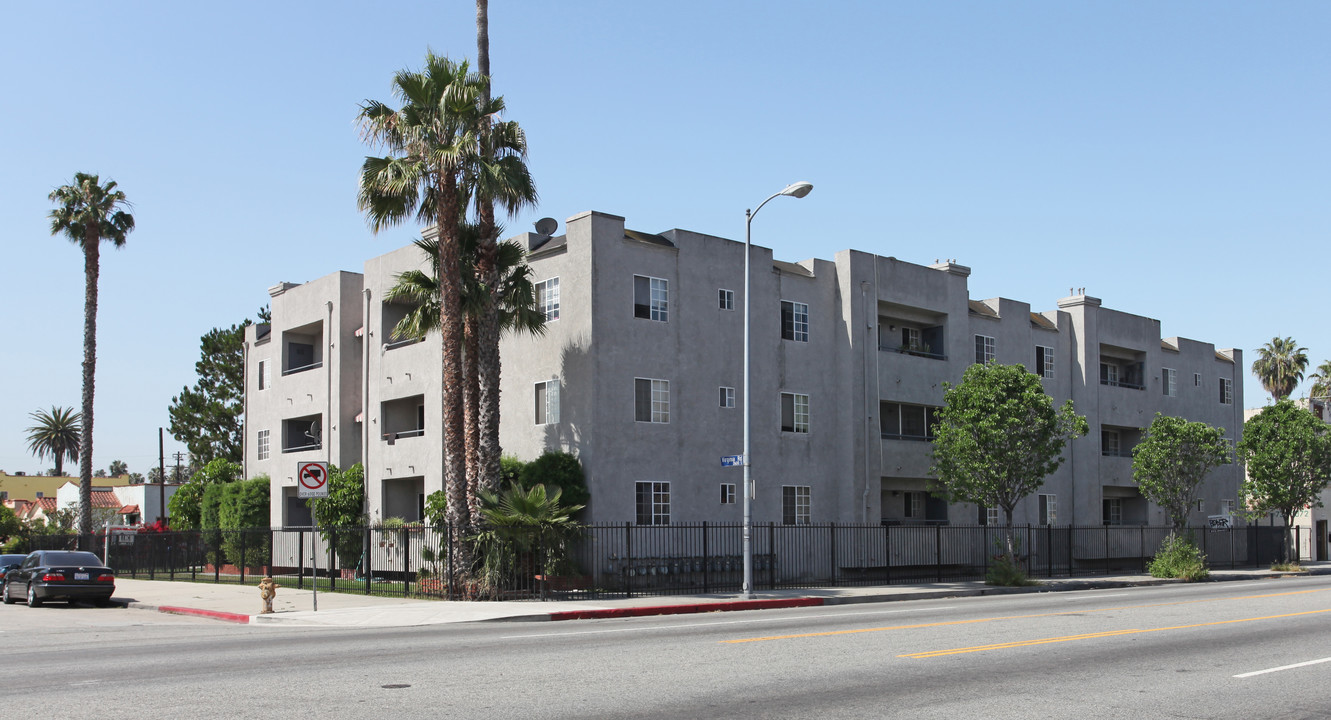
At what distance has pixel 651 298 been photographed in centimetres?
3070

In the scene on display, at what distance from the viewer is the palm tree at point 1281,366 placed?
235 ft

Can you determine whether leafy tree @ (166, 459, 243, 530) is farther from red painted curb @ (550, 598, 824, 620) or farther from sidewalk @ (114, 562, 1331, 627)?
red painted curb @ (550, 598, 824, 620)

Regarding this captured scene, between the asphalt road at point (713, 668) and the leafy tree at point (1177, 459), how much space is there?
2015 centimetres

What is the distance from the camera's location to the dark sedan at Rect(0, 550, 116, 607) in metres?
27.1

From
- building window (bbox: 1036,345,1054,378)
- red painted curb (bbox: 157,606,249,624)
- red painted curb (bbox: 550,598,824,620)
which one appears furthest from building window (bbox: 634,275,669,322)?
building window (bbox: 1036,345,1054,378)

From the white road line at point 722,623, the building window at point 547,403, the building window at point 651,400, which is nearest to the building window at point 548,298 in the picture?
the building window at point 547,403

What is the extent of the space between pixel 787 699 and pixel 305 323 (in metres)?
34.4

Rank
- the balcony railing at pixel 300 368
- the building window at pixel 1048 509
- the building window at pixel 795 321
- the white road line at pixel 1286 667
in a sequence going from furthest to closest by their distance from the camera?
1. the building window at pixel 1048 509
2. the balcony railing at pixel 300 368
3. the building window at pixel 795 321
4. the white road line at pixel 1286 667

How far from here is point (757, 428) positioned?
107 ft

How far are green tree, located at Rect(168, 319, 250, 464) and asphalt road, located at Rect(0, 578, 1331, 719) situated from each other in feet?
152

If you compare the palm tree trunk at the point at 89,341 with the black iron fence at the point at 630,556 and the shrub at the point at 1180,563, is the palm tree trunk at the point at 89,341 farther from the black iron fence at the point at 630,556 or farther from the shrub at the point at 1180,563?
the shrub at the point at 1180,563

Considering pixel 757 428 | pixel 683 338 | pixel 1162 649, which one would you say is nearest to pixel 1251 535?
pixel 757 428

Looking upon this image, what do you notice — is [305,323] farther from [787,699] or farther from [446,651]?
[787,699]

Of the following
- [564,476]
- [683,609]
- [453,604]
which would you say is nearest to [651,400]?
[564,476]
